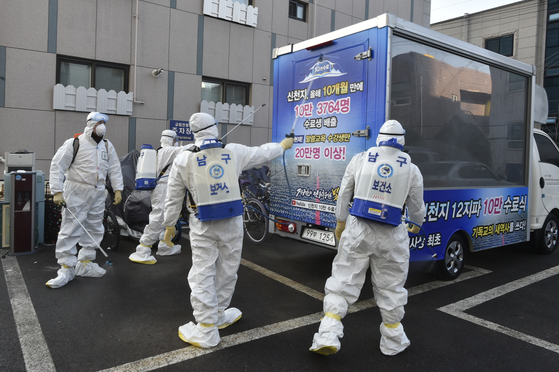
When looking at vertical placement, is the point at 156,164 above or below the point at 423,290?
above

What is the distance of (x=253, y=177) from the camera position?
29.6ft

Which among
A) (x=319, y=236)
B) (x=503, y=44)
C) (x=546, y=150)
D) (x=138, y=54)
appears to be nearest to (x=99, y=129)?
(x=319, y=236)

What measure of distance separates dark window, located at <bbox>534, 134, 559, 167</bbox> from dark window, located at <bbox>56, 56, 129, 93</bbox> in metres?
9.31

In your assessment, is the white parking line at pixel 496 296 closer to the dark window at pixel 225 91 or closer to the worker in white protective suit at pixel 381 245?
the worker in white protective suit at pixel 381 245

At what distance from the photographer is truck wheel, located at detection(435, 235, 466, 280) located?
5.21 m

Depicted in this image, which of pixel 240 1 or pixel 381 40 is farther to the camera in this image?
pixel 240 1

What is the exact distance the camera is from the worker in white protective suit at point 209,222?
340cm

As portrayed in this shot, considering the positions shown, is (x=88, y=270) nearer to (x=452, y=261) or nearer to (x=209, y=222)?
(x=209, y=222)

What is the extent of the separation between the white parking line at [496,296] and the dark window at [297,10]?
10744 mm

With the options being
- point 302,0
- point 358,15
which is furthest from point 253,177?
point 358,15

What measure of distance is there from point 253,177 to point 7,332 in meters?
5.95

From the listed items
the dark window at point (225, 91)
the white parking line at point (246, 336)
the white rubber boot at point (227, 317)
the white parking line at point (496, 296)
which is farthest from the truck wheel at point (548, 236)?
the dark window at point (225, 91)

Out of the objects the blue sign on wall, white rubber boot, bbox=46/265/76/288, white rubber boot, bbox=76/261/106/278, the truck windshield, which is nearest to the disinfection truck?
the truck windshield

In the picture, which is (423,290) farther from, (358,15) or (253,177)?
(358,15)
